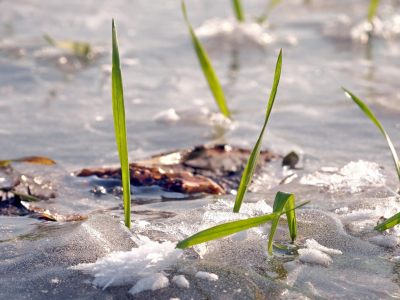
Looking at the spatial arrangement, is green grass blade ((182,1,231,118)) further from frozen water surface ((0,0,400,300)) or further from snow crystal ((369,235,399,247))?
snow crystal ((369,235,399,247))

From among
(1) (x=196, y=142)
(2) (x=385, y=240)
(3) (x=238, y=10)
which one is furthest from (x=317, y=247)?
(3) (x=238, y=10)

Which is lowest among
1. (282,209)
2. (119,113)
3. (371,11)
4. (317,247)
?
(317,247)

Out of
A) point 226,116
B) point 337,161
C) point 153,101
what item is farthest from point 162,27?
point 337,161

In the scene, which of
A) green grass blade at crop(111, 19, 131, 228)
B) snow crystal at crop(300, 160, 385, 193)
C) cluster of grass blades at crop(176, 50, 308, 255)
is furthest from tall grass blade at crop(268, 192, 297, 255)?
snow crystal at crop(300, 160, 385, 193)

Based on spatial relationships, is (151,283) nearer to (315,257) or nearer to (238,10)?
(315,257)

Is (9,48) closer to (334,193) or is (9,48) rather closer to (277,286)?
(334,193)
